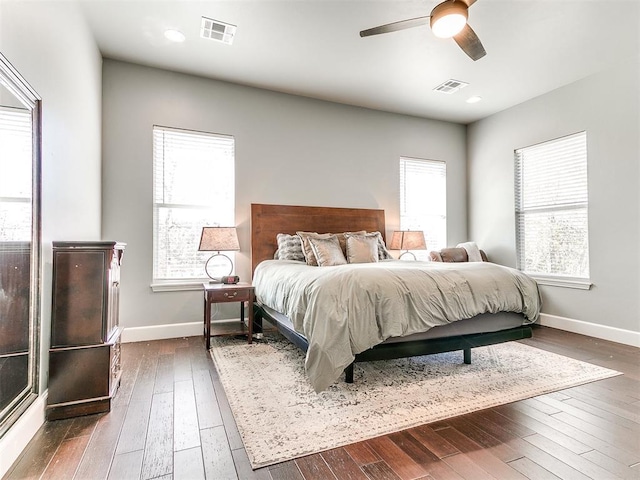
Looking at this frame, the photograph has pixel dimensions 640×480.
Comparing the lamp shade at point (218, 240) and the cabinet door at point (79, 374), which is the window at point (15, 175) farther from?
the lamp shade at point (218, 240)

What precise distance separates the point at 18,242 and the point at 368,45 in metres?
3.24

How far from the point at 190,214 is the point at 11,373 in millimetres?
2491

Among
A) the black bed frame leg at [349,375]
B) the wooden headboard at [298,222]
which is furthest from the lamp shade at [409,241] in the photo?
the black bed frame leg at [349,375]

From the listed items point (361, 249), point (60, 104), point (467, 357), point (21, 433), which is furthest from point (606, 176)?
point (21, 433)

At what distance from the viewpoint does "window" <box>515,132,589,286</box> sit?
4.07 metres

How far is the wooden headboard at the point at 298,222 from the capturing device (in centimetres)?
416

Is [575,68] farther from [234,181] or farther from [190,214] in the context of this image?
[190,214]

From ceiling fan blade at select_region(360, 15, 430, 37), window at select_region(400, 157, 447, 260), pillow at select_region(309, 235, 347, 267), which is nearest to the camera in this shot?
ceiling fan blade at select_region(360, 15, 430, 37)

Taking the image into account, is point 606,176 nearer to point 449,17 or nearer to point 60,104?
point 449,17

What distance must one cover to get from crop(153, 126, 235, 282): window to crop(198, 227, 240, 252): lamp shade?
40cm

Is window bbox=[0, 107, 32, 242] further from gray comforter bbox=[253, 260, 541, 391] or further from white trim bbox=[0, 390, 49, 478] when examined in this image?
gray comforter bbox=[253, 260, 541, 391]

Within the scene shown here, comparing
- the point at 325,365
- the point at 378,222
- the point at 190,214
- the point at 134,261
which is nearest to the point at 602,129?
the point at 378,222

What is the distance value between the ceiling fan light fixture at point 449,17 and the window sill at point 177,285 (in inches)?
133

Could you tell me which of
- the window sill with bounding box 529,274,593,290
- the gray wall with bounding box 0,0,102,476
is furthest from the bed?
the window sill with bounding box 529,274,593,290
